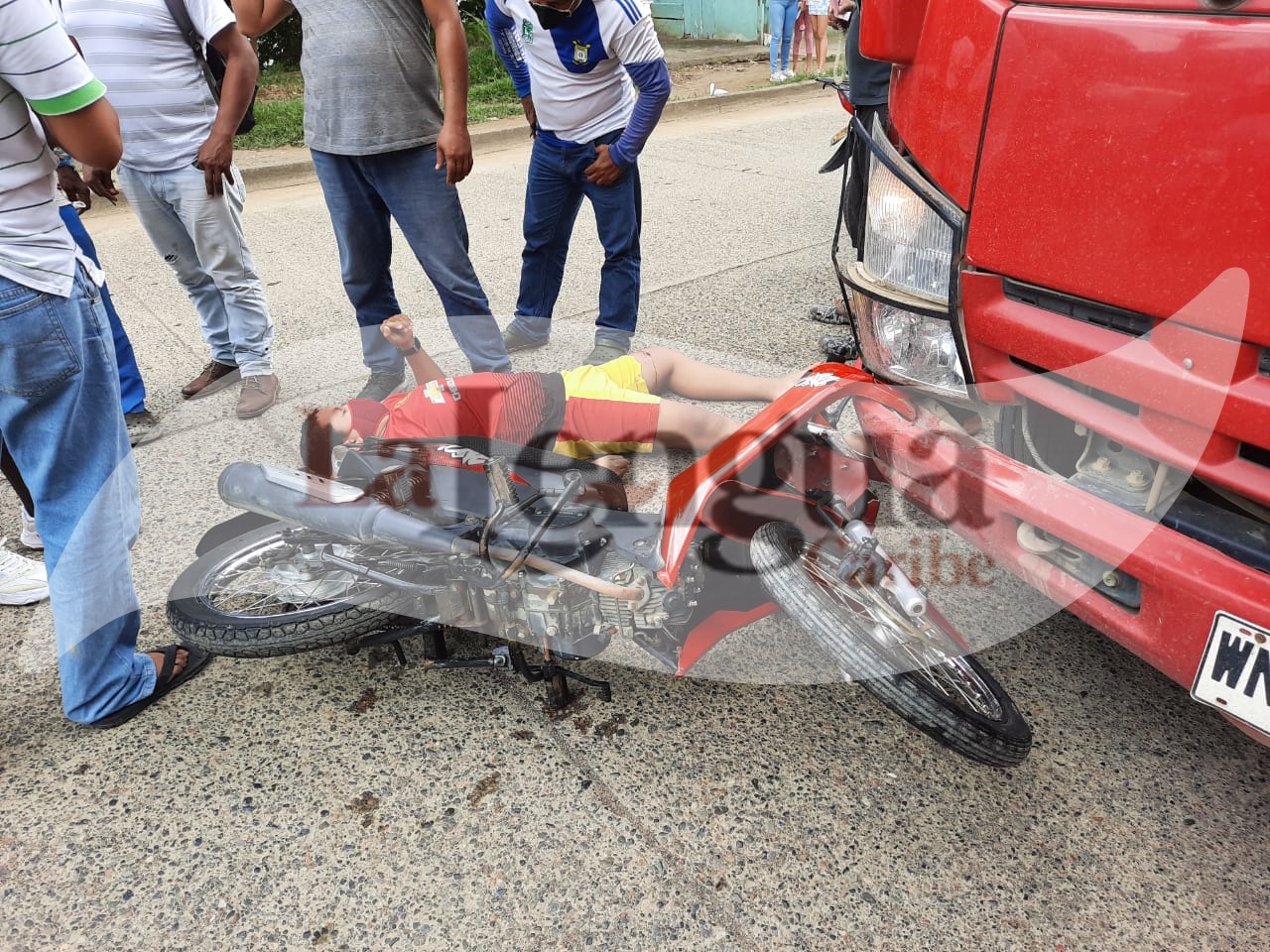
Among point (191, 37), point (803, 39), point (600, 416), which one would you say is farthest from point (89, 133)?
point (803, 39)

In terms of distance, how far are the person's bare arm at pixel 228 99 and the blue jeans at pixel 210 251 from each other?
10 cm

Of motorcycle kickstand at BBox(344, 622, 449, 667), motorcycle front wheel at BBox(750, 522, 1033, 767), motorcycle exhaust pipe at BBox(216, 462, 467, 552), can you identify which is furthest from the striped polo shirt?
motorcycle front wheel at BBox(750, 522, 1033, 767)

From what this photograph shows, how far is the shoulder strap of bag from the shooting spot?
3.19m

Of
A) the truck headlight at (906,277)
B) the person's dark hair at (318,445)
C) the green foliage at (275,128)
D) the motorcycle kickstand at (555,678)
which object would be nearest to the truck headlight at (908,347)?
the truck headlight at (906,277)

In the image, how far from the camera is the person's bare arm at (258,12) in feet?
11.1

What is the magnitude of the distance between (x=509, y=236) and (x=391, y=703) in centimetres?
425

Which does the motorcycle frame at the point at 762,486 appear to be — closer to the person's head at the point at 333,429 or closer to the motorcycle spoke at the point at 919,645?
the motorcycle spoke at the point at 919,645

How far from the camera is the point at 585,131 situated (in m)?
3.61

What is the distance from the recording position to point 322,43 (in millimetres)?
3078

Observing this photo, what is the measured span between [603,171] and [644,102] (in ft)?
0.98

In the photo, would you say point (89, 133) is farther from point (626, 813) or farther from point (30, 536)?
point (626, 813)

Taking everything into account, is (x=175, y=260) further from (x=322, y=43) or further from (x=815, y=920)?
(x=815, y=920)

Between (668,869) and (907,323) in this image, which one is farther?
(907,323)

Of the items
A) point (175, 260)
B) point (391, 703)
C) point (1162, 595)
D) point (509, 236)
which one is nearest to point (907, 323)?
point (1162, 595)
